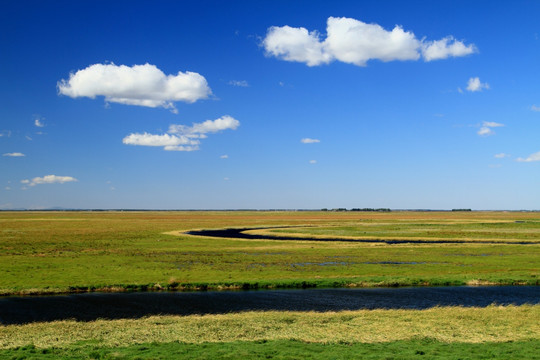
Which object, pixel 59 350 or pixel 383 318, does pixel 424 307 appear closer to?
pixel 383 318

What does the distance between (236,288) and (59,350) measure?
21.2 meters

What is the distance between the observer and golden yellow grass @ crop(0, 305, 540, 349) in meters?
22.8

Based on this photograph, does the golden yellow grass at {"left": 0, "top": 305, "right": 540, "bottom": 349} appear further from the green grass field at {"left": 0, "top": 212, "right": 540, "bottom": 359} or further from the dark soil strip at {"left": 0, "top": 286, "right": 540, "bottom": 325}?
the dark soil strip at {"left": 0, "top": 286, "right": 540, "bottom": 325}

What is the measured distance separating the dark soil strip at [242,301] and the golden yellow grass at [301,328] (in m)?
3.22

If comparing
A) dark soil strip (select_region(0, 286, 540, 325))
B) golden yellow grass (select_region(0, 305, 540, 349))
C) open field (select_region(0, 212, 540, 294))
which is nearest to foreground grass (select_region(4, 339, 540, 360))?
golden yellow grass (select_region(0, 305, 540, 349))

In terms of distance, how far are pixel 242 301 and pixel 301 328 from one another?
35.6ft

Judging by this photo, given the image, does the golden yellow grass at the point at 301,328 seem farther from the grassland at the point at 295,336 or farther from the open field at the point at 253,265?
the open field at the point at 253,265

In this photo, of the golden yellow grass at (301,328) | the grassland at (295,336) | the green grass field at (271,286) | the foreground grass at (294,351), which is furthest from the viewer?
the golden yellow grass at (301,328)

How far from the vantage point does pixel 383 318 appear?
90.1 ft

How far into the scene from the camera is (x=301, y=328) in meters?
25.1

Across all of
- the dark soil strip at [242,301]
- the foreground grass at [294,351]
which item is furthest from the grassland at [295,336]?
the dark soil strip at [242,301]

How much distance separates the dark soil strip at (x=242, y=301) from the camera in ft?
103

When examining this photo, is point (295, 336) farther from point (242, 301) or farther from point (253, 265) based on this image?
point (253, 265)

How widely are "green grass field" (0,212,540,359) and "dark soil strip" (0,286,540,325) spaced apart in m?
2.53
